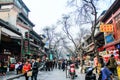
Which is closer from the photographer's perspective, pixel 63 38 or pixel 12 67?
pixel 12 67

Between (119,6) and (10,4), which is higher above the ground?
(10,4)

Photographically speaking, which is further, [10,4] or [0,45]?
[10,4]

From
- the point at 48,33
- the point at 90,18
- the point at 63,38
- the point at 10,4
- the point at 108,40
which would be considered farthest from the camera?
the point at 63,38

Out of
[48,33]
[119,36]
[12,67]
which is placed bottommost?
[12,67]

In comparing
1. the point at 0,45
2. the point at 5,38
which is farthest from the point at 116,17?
the point at 0,45

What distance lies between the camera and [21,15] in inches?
2441

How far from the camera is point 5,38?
38.0 meters

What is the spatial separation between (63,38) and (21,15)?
38.2 meters

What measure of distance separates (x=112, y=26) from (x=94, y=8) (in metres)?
6.42

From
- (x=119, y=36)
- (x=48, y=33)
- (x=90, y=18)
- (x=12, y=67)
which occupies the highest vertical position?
(x=48, y=33)

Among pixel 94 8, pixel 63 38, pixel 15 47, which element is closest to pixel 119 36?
pixel 94 8

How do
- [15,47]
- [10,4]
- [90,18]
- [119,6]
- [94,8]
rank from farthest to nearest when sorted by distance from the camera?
[10,4] → [15,47] → [90,18] → [119,6] → [94,8]

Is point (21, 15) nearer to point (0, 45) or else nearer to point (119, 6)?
point (0, 45)

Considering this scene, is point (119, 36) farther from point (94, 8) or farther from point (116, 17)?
point (94, 8)
